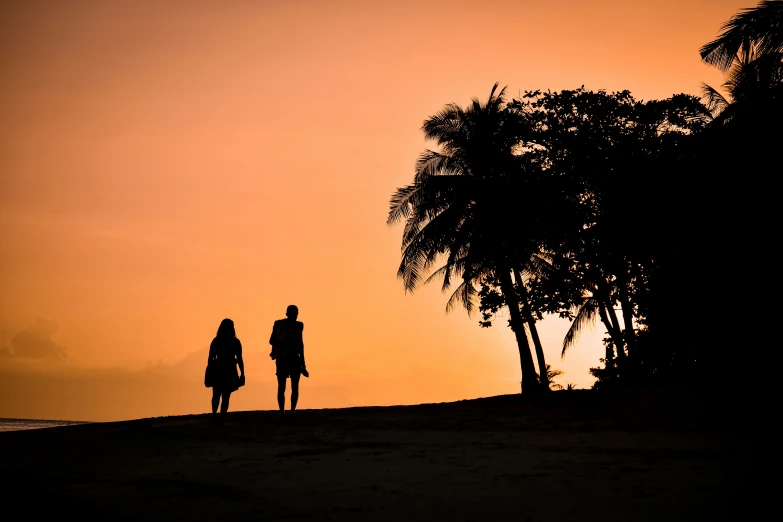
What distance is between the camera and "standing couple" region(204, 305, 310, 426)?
45.6 feet

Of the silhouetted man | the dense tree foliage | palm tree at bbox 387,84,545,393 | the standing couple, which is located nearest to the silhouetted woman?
the standing couple

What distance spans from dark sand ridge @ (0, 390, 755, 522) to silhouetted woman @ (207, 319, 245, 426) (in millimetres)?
816

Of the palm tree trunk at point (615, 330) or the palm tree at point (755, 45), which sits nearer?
the palm tree at point (755, 45)

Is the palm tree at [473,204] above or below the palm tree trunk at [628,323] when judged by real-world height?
above

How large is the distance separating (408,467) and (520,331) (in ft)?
68.5

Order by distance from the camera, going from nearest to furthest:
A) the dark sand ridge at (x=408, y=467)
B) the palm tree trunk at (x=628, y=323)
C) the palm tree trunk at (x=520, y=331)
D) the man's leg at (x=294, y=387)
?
1. the dark sand ridge at (x=408, y=467)
2. the man's leg at (x=294, y=387)
3. the palm tree trunk at (x=628, y=323)
4. the palm tree trunk at (x=520, y=331)

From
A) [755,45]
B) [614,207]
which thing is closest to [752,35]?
[755,45]

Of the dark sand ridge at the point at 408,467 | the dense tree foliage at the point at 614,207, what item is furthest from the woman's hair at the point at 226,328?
the dense tree foliage at the point at 614,207

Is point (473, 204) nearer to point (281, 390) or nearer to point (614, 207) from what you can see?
point (614, 207)

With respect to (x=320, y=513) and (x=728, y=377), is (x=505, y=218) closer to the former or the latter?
(x=728, y=377)

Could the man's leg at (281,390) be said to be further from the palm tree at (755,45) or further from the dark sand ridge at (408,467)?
→ the palm tree at (755,45)

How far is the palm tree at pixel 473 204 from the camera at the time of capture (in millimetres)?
27500

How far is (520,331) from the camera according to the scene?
2909 centimetres

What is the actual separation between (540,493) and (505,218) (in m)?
20.9
